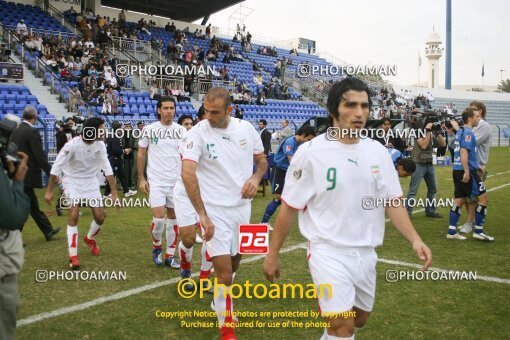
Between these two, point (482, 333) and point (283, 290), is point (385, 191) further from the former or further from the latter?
point (283, 290)

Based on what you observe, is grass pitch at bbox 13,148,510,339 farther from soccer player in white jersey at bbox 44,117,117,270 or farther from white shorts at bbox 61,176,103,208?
white shorts at bbox 61,176,103,208

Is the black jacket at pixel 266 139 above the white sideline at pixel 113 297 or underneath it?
above

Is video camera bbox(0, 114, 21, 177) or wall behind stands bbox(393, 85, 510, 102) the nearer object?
video camera bbox(0, 114, 21, 177)

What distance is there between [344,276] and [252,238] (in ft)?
5.44

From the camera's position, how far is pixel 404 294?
17.2 feet

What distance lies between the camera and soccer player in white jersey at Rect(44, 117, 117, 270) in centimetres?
640

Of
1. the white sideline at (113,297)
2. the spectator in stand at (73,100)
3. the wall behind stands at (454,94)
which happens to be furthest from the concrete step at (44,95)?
the wall behind stands at (454,94)

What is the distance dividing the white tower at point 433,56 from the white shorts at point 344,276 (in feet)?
256

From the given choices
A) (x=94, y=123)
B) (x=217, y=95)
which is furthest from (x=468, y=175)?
(x=94, y=123)

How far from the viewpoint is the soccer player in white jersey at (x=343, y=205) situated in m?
2.92

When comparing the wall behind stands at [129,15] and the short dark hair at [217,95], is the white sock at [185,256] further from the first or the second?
the wall behind stands at [129,15]

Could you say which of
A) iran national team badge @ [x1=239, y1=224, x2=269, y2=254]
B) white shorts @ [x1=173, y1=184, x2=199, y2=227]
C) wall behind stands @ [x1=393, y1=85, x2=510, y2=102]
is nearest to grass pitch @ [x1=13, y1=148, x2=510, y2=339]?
iran national team badge @ [x1=239, y1=224, x2=269, y2=254]

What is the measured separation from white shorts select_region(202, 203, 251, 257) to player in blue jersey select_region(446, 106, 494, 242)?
4884 millimetres

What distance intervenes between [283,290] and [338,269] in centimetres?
262
